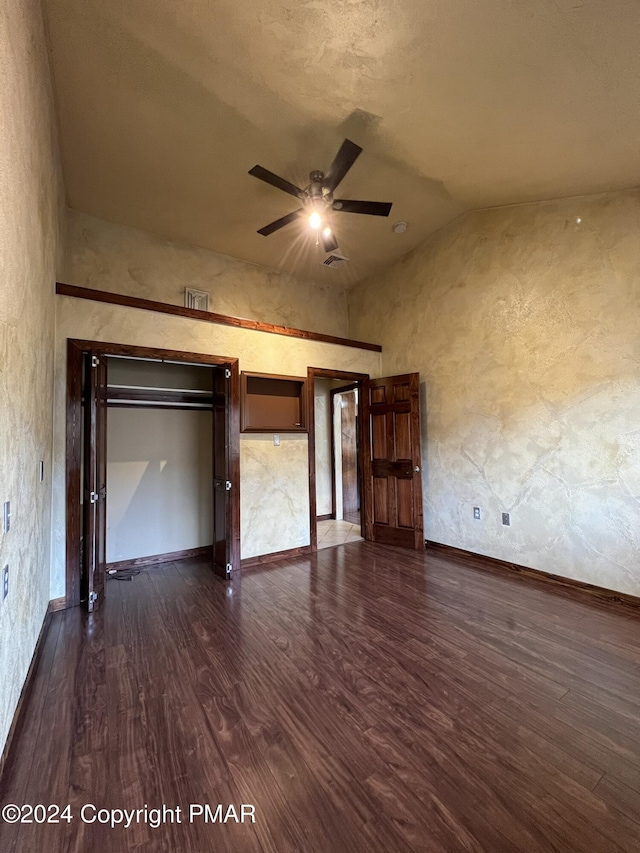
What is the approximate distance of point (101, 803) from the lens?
1.34 m

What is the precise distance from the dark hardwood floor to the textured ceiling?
357cm

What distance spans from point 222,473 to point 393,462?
221 centimetres

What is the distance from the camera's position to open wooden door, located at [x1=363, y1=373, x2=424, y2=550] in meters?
4.46

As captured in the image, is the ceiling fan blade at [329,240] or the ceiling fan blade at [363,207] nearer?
the ceiling fan blade at [363,207]

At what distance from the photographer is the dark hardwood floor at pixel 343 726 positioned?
49.1 inches

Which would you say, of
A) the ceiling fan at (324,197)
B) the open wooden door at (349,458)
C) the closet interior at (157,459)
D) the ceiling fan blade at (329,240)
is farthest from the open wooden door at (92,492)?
the open wooden door at (349,458)

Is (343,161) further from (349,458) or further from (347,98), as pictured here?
(349,458)

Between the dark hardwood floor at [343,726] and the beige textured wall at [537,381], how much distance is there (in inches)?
31.4

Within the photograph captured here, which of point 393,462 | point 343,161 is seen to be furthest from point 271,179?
point 393,462

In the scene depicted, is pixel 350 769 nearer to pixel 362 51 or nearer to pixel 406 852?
pixel 406 852

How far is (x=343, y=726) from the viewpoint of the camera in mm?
1693

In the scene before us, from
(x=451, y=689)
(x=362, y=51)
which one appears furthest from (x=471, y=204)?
(x=451, y=689)

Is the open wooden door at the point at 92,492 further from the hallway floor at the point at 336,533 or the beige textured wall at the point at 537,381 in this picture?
the beige textured wall at the point at 537,381

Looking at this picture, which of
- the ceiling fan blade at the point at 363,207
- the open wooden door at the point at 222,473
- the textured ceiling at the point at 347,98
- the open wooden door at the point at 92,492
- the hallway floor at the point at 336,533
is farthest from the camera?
the hallway floor at the point at 336,533
